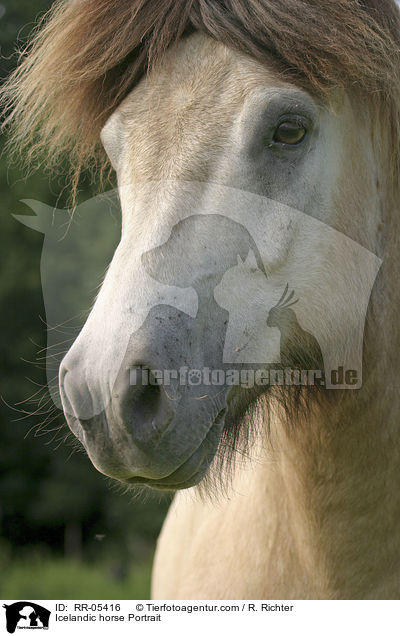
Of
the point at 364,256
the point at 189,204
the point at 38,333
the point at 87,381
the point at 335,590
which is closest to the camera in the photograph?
the point at 87,381

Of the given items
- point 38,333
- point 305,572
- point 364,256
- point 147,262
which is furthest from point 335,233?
point 38,333

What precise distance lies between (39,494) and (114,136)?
8900 mm

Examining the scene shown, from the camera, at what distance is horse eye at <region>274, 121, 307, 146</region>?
5.85 ft

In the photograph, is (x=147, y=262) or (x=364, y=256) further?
(x=364, y=256)

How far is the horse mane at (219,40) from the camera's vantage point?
1.80 m

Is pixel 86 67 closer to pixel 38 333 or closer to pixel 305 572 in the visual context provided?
pixel 305 572

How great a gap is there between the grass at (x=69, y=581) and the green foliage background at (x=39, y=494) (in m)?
0.02

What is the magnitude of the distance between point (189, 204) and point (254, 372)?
19.9 inches

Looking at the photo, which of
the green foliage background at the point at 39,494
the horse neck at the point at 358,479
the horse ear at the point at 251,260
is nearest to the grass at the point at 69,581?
the green foliage background at the point at 39,494

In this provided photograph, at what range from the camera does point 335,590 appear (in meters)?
2.06

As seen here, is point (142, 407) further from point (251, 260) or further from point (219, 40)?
point (219, 40)
